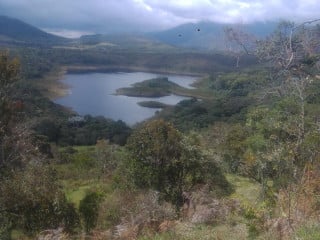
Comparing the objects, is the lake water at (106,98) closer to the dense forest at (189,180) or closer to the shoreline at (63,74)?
the shoreline at (63,74)

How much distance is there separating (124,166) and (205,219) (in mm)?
4434

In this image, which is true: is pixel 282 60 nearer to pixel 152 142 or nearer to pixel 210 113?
pixel 152 142

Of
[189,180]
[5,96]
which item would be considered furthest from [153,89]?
[5,96]

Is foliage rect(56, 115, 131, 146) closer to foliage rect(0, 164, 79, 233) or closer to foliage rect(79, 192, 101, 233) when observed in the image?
foliage rect(79, 192, 101, 233)

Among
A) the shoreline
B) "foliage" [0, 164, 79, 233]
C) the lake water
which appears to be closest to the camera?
"foliage" [0, 164, 79, 233]

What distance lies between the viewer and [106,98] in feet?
305

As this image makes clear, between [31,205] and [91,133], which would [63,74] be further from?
[31,205]

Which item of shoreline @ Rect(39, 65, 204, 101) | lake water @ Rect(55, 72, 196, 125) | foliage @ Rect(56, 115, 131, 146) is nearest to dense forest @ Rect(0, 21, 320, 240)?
foliage @ Rect(56, 115, 131, 146)

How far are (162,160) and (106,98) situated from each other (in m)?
→ 81.1

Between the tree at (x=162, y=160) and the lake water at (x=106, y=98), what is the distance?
58.2 meters

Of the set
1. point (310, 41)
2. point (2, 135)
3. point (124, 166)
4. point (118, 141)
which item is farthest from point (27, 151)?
point (118, 141)

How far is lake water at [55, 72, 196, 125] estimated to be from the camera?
259 ft

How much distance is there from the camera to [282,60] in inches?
407

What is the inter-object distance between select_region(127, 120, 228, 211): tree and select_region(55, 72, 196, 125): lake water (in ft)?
191
